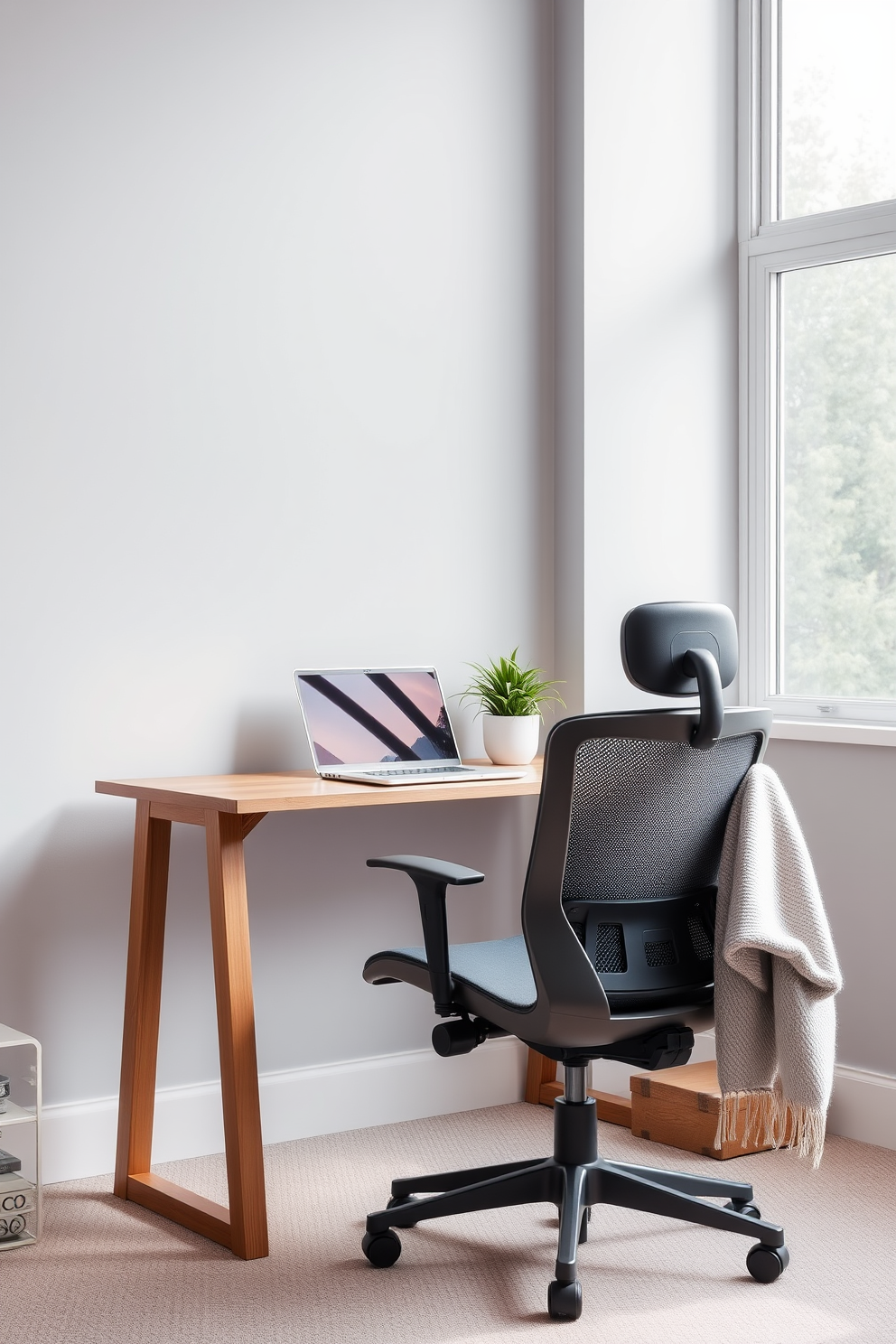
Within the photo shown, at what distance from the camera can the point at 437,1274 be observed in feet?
8.07

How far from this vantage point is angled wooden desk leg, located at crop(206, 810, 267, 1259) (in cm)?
254

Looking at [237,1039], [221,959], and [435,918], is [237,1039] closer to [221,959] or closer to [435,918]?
[221,959]

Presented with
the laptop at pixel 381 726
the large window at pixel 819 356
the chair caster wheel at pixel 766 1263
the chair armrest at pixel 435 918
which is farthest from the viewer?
the large window at pixel 819 356

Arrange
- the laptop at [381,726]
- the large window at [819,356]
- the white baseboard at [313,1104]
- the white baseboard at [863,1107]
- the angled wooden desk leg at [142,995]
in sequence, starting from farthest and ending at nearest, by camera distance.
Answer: the large window at [819,356]
the white baseboard at [863,1107]
the laptop at [381,726]
the white baseboard at [313,1104]
the angled wooden desk leg at [142,995]

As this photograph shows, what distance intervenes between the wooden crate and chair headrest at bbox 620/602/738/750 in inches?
45.6

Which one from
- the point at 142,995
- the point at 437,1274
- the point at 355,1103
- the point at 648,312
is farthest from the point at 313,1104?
the point at 648,312

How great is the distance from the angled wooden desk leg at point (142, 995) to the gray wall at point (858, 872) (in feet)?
4.94

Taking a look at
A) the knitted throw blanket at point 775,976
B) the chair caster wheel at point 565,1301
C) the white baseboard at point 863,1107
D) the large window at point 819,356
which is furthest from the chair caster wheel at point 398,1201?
the large window at point 819,356

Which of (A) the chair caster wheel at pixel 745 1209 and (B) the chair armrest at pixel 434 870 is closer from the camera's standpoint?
(B) the chair armrest at pixel 434 870

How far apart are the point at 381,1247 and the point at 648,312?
88.7 inches

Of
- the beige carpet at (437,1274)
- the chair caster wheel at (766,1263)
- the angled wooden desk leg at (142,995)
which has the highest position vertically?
the angled wooden desk leg at (142,995)

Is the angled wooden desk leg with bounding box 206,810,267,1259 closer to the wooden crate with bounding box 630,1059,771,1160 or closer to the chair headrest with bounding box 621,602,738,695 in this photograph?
the chair headrest with bounding box 621,602,738,695

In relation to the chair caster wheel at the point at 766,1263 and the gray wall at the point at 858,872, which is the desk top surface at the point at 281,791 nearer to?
the gray wall at the point at 858,872

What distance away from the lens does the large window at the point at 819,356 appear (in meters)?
3.39
